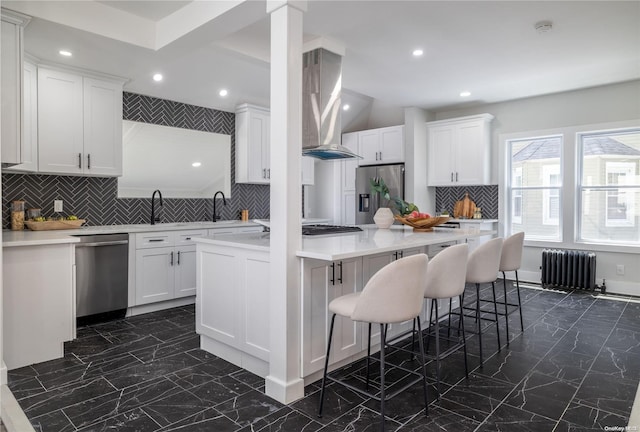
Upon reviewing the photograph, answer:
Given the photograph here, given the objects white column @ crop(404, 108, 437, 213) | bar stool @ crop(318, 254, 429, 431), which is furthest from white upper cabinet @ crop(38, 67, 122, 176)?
white column @ crop(404, 108, 437, 213)

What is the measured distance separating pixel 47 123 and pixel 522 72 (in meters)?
5.19

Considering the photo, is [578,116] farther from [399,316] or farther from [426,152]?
[399,316]

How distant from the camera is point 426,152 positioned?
21.2 ft

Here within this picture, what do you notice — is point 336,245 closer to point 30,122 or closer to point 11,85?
point 11,85

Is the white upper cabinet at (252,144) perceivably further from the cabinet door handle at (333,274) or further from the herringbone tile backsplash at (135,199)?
the cabinet door handle at (333,274)

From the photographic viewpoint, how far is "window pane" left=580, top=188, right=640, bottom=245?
5164 mm

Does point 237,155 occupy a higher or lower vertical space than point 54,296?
higher

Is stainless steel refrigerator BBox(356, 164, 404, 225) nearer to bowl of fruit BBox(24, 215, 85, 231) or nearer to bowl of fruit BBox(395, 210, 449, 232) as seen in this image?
bowl of fruit BBox(395, 210, 449, 232)

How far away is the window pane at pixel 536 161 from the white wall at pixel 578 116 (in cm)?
23

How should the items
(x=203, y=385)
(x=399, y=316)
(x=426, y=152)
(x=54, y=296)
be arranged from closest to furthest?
1. (x=399, y=316)
2. (x=203, y=385)
3. (x=54, y=296)
4. (x=426, y=152)

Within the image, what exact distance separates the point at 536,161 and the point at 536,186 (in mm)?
370

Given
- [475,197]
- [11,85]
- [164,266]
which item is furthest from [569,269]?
[11,85]

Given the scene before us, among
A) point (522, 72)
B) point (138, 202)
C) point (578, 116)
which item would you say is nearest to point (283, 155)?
Answer: point (138, 202)

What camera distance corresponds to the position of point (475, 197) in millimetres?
6352
